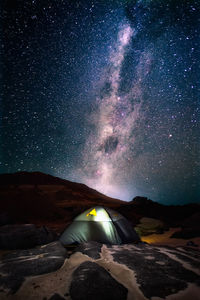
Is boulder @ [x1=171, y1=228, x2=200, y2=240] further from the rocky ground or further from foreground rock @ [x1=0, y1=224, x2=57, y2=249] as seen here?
foreground rock @ [x1=0, y1=224, x2=57, y2=249]

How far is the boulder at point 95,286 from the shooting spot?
10.1 feet

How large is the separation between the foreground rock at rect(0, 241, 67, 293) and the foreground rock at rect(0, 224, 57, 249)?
4.96ft

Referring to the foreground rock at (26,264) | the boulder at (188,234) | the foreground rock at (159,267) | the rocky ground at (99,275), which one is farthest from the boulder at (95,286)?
the boulder at (188,234)

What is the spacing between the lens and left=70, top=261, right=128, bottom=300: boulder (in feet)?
10.1

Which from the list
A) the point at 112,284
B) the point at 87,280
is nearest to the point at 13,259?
the point at 87,280

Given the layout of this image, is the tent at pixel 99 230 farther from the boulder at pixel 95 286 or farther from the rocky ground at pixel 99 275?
the boulder at pixel 95 286

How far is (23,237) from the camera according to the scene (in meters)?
6.93

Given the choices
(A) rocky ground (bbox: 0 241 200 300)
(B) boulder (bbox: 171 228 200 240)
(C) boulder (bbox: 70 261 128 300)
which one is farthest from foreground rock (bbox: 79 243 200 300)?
(B) boulder (bbox: 171 228 200 240)

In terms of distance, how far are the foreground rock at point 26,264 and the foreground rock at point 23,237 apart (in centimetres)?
151

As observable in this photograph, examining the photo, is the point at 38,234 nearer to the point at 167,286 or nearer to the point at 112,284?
the point at 112,284

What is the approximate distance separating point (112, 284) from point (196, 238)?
787 cm

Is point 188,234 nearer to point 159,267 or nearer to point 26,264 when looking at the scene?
point 159,267

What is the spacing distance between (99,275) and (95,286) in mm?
385

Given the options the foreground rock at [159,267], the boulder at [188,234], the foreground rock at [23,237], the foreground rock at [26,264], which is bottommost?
the boulder at [188,234]
